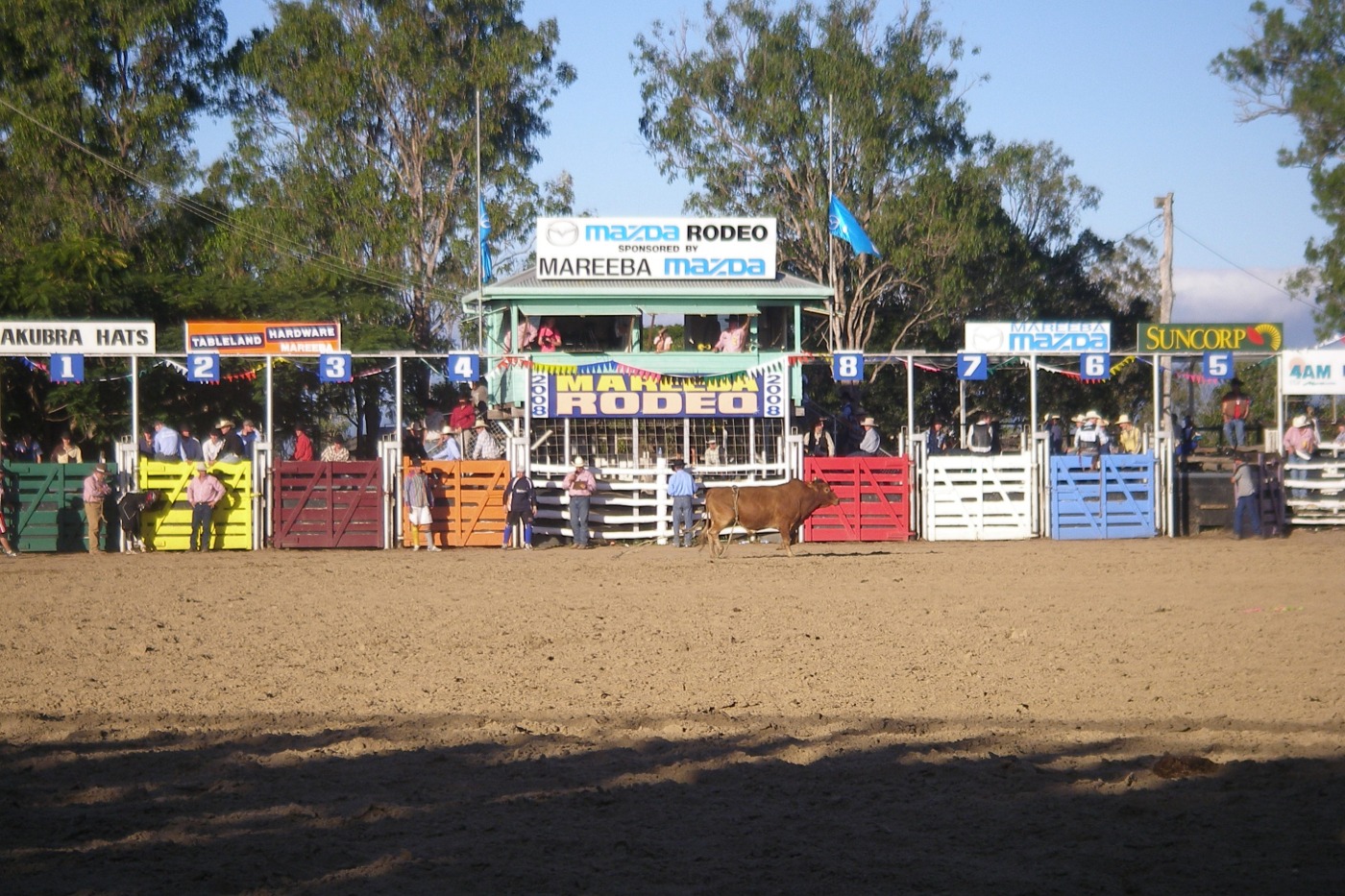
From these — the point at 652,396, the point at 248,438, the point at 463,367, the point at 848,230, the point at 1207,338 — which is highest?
the point at 848,230

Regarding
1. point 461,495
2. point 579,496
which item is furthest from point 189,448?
point 579,496

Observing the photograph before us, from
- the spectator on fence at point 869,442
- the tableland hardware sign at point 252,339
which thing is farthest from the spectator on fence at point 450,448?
the spectator on fence at point 869,442

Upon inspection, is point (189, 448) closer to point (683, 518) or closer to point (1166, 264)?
point (683, 518)

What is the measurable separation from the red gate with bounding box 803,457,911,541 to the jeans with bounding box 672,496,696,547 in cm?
205

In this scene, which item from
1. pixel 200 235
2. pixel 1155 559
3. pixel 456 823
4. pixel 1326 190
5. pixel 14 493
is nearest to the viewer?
pixel 456 823

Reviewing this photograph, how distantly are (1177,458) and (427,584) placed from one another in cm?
1432

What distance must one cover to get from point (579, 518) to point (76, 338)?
8558 mm

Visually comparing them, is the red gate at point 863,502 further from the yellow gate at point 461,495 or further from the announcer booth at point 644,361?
the yellow gate at point 461,495

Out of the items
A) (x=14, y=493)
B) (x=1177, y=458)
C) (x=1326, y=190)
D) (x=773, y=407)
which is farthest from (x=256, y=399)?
(x=1326, y=190)

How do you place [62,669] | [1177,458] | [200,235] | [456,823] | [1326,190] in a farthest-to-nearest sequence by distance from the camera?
1. [200,235]
2. [1326,190]
3. [1177,458]
4. [62,669]
5. [456,823]

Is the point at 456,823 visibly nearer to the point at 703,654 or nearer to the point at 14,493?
the point at 703,654

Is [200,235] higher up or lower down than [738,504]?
higher up

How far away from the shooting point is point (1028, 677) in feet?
34.8

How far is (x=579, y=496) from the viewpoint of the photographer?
24062mm
